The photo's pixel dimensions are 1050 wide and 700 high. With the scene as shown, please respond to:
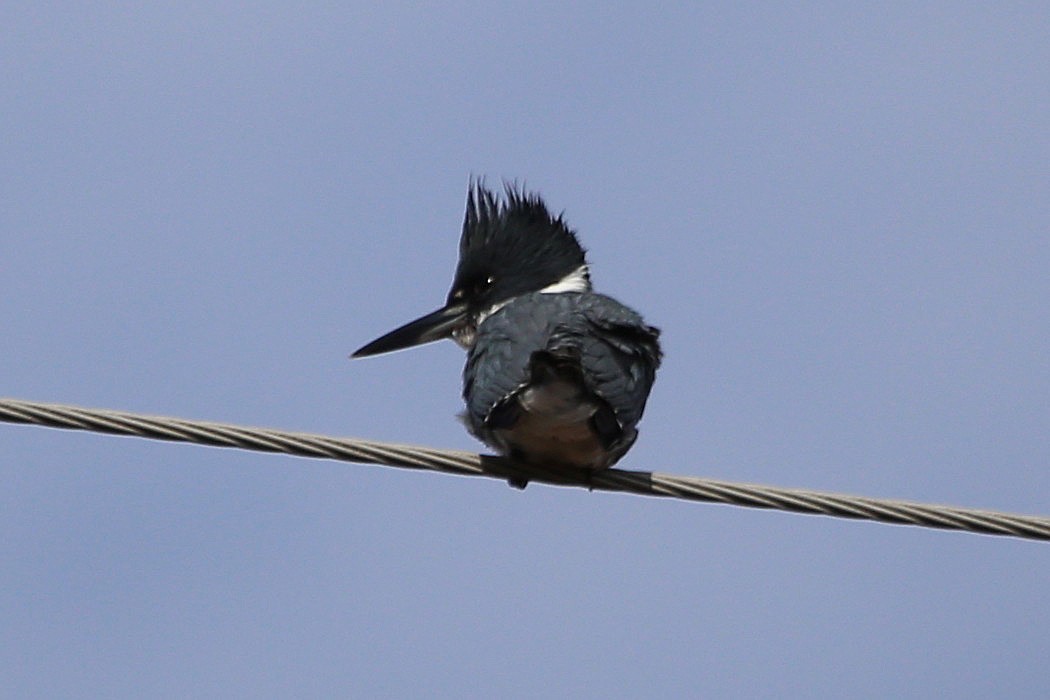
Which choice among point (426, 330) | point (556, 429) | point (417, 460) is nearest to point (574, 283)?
point (426, 330)

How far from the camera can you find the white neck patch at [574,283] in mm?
7336

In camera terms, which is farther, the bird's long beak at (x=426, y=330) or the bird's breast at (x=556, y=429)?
the bird's long beak at (x=426, y=330)

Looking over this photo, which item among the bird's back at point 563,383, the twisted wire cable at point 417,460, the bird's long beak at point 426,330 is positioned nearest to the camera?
the twisted wire cable at point 417,460

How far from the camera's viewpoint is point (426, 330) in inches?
290

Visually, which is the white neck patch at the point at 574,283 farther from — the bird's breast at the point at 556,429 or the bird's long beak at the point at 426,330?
the bird's breast at the point at 556,429

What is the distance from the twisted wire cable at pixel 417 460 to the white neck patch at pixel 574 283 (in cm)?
304

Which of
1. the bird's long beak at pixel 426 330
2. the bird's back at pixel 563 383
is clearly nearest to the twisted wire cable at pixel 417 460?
the bird's back at pixel 563 383

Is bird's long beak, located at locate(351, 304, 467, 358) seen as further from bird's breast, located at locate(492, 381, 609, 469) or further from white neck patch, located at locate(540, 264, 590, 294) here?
bird's breast, located at locate(492, 381, 609, 469)

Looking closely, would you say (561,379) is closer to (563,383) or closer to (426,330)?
(563,383)

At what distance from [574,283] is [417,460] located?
10.4 feet

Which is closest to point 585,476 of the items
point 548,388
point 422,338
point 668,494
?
point 548,388

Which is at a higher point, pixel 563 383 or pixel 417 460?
pixel 563 383

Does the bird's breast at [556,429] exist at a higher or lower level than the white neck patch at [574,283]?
lower

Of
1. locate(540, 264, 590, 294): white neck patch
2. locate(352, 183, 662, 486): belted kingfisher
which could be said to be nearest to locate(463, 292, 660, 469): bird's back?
locate(352, 183, 662, 486): belted kingfisher
